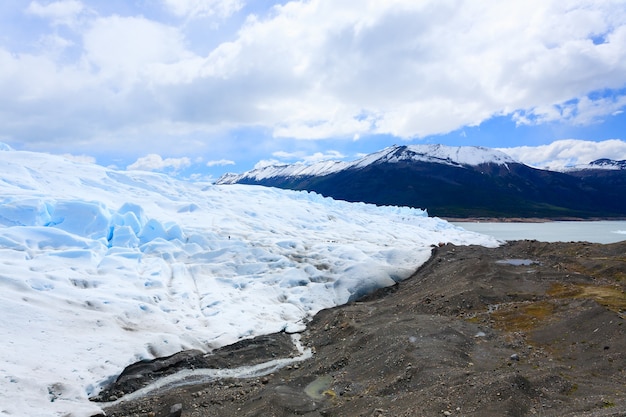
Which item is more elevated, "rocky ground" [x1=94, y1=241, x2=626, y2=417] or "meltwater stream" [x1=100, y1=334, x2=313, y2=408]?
"rocky ground" [x1=94, y1=241, x2=626, y2=417]

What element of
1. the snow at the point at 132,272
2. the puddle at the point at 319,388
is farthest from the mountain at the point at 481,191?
the puddle at the point at 319,388

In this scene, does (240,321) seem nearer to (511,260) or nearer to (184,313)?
(184,313)

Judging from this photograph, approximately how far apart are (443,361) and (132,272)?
12.6 meters

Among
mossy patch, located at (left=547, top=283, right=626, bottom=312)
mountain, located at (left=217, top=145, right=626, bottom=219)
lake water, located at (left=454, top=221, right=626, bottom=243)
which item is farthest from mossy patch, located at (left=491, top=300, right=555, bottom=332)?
mountain, located at (left=217, top=145, right=626, bottom=219)

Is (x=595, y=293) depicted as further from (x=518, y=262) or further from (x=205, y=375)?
(x=205, y=375)

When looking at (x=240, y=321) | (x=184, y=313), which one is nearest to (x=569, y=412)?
(x=240, y=321)

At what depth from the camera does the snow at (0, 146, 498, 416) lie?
37.1 feet

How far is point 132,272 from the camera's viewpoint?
56.8 ft

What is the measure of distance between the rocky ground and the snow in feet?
4.02

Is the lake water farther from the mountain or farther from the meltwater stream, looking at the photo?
the mountain

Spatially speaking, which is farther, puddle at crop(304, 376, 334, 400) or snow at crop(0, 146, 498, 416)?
snow at crop(0, 146, 498, 416)

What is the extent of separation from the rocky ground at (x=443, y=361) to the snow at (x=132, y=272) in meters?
1.23

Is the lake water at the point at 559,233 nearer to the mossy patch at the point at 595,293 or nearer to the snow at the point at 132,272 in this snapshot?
the snow at the point at 132,272

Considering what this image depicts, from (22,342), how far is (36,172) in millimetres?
17530
